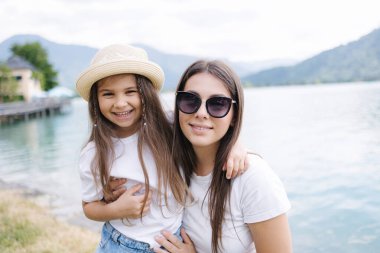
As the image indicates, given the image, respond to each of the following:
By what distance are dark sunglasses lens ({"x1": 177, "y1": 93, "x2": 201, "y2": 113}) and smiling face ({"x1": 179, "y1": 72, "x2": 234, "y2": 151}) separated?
0.02 m

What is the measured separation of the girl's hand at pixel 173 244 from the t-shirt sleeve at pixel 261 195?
459 millimetres

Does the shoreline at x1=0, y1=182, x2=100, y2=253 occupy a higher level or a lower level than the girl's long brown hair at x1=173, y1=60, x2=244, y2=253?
lower

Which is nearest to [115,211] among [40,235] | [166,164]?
[166,164]

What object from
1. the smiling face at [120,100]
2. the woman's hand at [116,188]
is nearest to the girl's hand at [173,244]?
the woman's hand at [116,188]

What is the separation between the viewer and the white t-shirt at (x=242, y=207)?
1.88 metres

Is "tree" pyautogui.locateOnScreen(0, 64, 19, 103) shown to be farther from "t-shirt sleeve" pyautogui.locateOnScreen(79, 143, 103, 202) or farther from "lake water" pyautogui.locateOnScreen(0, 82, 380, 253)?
"t-shirt sleeve" pyautogui.locateOnScreen(79, 143, 103, 202)

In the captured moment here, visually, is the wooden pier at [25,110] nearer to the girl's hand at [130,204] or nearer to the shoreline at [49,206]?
the shoreline at [49,206]

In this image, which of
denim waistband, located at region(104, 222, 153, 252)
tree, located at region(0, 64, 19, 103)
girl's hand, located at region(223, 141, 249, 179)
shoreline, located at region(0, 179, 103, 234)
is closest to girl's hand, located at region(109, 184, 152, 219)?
denim waistband, located at region(104, 222, 153, 252)

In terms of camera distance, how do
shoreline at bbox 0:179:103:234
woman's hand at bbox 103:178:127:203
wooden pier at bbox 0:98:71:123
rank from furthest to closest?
1. wooden pier at bbox 0:98:71:123
2. shoreline at bbox 0:179:103:234
3. woman's hand at bbox 103:178:127:203

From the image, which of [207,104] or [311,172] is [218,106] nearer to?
[207,104]

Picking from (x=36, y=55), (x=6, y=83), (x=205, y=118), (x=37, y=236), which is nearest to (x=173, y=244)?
(x=205, y=118)

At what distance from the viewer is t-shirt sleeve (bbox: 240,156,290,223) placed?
73.5 inches

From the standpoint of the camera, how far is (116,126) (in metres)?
2.63

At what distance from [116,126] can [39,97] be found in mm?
51170
